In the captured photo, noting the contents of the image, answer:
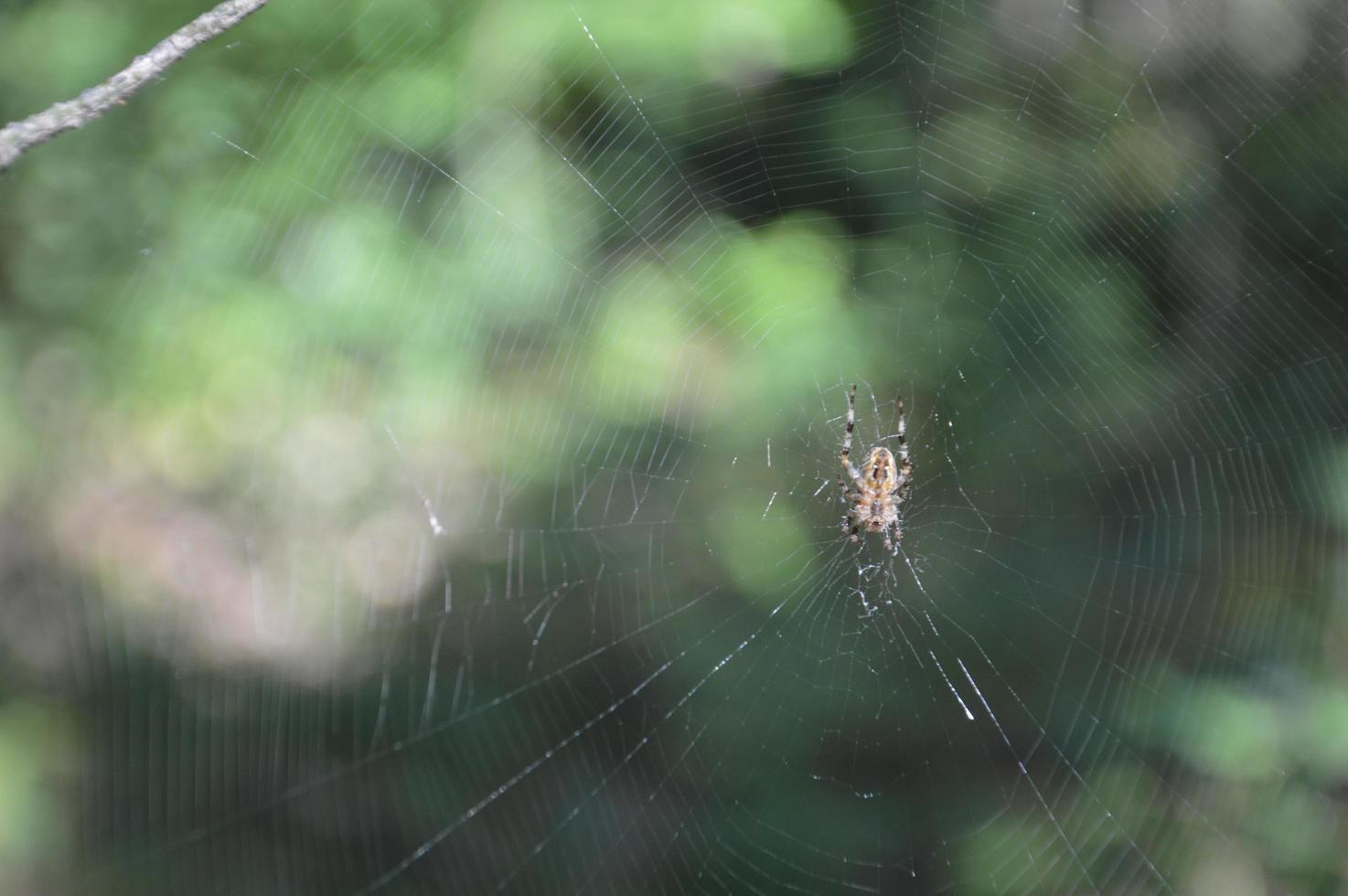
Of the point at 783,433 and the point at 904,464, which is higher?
the point at 783,433

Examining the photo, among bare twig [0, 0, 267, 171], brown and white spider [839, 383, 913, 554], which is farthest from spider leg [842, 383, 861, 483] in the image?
bare twig [0, 0, 267, 171]

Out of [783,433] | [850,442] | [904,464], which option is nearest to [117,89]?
[783,433]

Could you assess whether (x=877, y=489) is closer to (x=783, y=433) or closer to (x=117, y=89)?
(x=783, y=433)

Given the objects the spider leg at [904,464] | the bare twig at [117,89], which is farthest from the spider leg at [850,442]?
the bare twig at [117,89]

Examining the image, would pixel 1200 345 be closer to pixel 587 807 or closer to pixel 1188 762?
pixel 1188 762

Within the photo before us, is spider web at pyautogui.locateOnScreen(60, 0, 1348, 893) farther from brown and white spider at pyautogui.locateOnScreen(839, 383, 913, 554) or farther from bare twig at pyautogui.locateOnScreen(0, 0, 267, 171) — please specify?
bare twig at pyautogui.locateOnScreen(0, 0, 267, 171)
